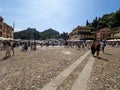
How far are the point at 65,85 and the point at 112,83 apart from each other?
2.02 metres

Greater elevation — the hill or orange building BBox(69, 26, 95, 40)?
the hill

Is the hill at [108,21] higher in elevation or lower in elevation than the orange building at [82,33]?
higher

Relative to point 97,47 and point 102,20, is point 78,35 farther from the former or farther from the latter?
point 97,47

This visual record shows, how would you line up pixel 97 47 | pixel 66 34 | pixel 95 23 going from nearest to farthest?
1. pixel 97 47
2. pixel 95 23
3. pixel 66 34

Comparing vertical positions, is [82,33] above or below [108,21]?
below

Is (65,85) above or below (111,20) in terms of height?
below

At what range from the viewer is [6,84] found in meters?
7.65

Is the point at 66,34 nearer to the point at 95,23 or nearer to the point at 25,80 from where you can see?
the point at 95,23

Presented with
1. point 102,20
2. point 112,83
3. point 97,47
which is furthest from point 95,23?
point 112,83

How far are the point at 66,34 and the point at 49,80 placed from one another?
143m

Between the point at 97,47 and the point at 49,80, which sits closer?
the point at 49,80

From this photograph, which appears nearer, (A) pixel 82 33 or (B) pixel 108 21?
(A) pixel 82 33

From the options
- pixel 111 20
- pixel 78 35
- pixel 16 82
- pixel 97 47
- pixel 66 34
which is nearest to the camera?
pixel 16 82

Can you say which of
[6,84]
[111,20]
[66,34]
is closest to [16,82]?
[6,84]
